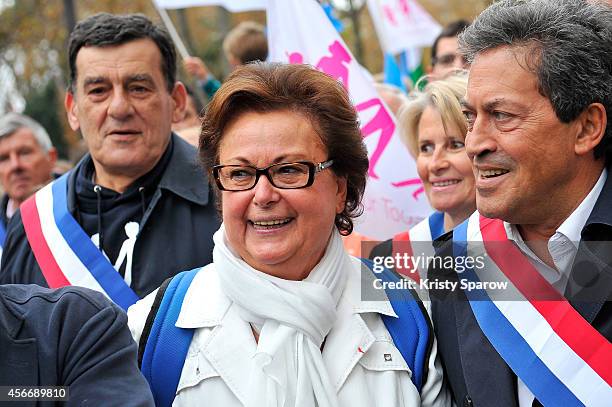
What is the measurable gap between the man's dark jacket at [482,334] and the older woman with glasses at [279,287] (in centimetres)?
8

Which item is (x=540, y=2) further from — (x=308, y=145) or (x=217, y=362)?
(x=217, y=362)

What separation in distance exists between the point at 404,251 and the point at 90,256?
1.44 metres

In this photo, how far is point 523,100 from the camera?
9.59 feet

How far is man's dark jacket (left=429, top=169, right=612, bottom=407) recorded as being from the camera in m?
2.79

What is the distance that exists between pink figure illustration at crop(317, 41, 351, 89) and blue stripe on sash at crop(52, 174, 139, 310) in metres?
1.66

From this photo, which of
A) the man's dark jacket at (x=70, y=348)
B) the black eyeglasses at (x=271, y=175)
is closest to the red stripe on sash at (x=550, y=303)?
the black eyeglasses at (x=271, y=175)

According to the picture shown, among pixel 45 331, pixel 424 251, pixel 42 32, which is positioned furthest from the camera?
pixel 42 32

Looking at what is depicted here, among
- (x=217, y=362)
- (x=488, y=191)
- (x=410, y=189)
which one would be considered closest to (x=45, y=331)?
(x=217, y=362)

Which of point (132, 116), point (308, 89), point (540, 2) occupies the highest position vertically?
point (540, 2)

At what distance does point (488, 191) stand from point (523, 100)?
0.33m

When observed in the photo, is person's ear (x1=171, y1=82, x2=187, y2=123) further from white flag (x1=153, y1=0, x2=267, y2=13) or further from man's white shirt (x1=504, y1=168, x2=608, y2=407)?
man's white shirt (x1=504, y1=168, x2=608, y2=407)

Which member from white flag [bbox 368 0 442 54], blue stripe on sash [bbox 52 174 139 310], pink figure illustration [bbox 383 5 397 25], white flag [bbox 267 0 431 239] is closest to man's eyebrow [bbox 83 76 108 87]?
blue stripe on sash [bbox 52 174 139 310]

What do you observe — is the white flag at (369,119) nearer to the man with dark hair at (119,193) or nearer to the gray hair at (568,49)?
the man with dark hair at (119,193)

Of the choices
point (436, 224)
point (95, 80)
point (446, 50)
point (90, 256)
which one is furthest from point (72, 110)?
point (446, 50)
